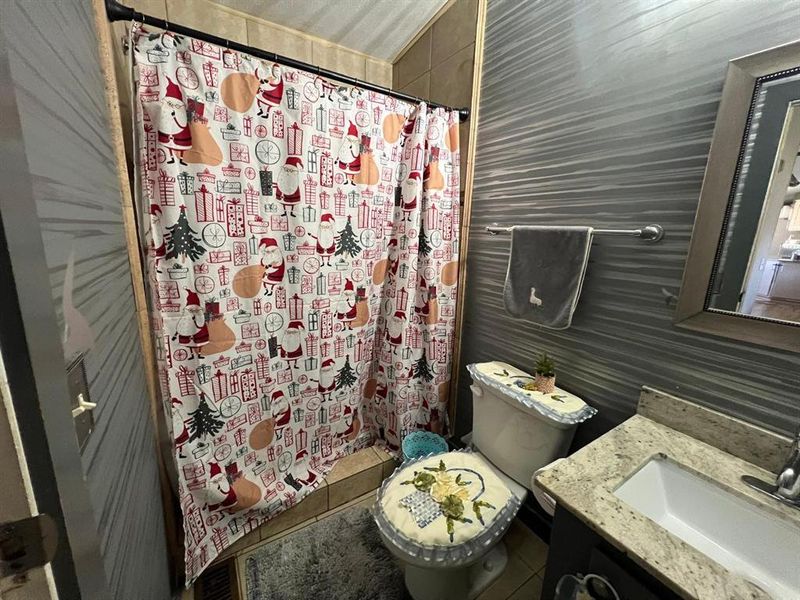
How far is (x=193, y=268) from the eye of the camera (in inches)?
43.8

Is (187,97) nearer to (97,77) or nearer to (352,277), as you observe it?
(97,77)

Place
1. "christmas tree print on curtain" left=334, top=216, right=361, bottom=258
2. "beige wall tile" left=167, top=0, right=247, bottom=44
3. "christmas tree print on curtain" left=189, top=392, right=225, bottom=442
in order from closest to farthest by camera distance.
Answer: "christmas tree print on curtain" left=189, top=392, right=225, bottom=442
"beige wall tile" left=167, top=0, right=247, bottom=44
"christmas tree print on curtain" left=334, top=216, right=361, bottom=258

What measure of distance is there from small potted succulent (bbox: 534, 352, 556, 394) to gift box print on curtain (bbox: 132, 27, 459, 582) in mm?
564

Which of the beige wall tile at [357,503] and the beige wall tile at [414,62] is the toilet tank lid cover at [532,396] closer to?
the beige wall tile at [357,503]

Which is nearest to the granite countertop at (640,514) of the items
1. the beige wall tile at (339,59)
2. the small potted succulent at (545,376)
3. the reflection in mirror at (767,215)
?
the small potted succulent at (545,376)

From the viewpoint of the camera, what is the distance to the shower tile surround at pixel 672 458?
1.83 ft

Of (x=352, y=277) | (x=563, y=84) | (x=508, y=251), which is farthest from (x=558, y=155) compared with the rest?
(x=352, y=277)

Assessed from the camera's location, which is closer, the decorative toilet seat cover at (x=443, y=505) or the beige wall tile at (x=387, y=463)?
the decorative toilet seat cover at (x=443, y=505)

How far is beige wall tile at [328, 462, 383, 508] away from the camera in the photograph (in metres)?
1.55

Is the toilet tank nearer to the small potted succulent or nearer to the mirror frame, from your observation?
the small potted succulent

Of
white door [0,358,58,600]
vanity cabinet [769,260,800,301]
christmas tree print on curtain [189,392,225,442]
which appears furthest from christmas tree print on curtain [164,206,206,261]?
vanity cabinet [769,260,800,301]

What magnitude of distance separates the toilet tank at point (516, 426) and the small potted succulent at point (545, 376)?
0.11ft

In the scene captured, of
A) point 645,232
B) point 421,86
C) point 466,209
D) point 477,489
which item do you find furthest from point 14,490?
point 421,86

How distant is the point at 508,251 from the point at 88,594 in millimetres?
1503
